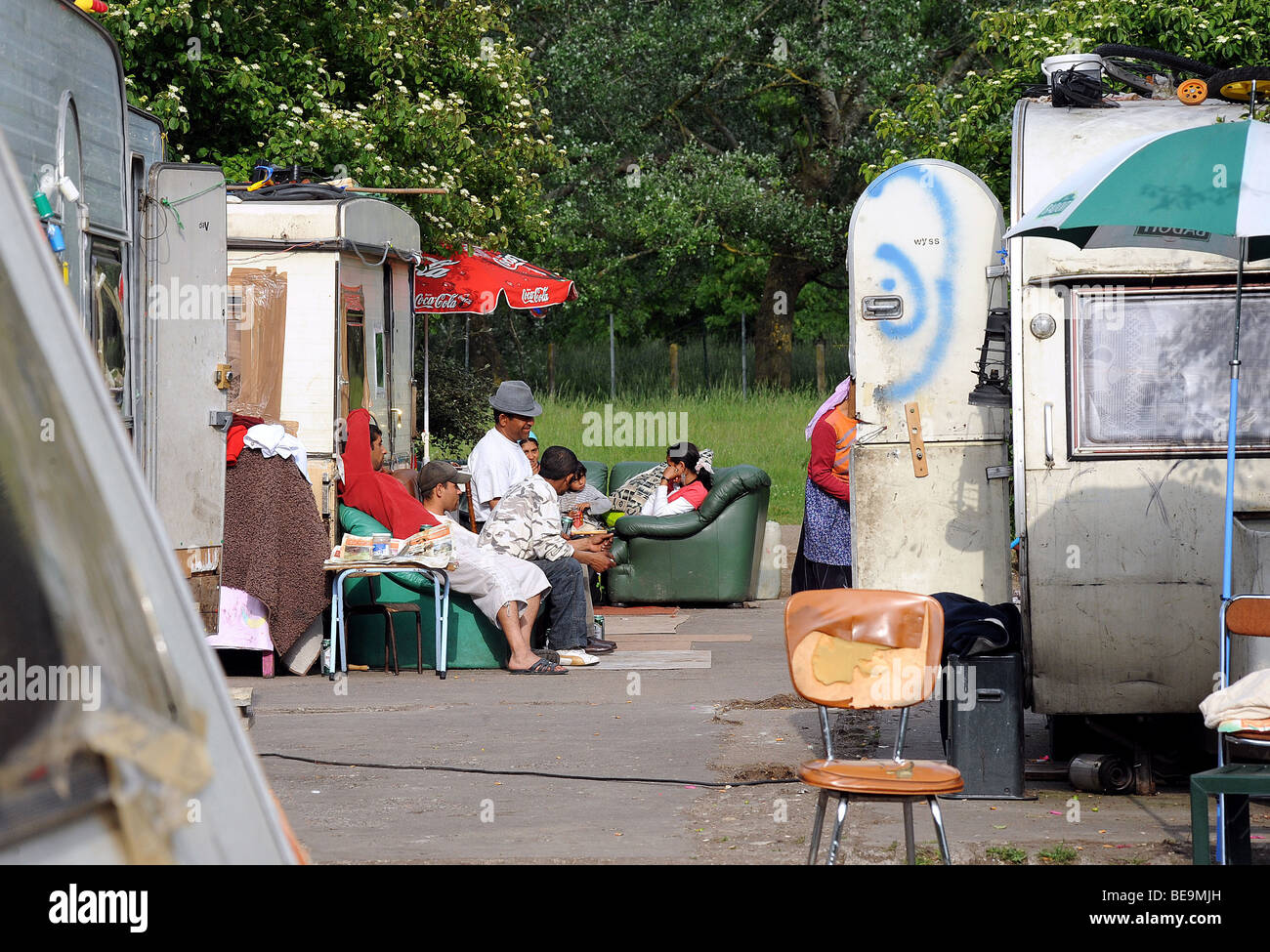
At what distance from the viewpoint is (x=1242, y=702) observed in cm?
496

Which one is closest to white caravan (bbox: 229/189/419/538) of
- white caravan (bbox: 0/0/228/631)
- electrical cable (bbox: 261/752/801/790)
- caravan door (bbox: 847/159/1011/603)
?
white caravan (bbox: 0/0/228/631)

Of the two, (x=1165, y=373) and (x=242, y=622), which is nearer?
(x=1165, y=373)

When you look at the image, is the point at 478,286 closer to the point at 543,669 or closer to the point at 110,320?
the point at 543,669

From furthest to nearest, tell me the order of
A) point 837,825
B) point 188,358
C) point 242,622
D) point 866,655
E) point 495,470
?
1. point 495,470
2. point 242,622
3. point 188,358
4. point 866,655
5. point 837,825

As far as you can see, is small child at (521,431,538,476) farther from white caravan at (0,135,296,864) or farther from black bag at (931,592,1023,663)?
white caravan at (0,135,296,864)

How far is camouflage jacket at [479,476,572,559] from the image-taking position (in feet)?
33.7

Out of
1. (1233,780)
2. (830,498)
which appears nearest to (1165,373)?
(1233,780)

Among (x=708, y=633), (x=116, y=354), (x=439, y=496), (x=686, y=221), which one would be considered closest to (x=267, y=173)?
(x=439, y=496)

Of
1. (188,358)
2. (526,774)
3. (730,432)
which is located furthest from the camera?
(730,432)

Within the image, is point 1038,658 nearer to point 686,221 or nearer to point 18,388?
point 18,388

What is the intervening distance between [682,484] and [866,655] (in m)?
8.32

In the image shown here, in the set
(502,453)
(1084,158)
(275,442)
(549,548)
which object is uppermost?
(1084,158)

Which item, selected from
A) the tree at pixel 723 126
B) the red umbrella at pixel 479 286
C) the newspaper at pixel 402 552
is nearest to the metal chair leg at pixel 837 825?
the newspaper at pixel 402 552
